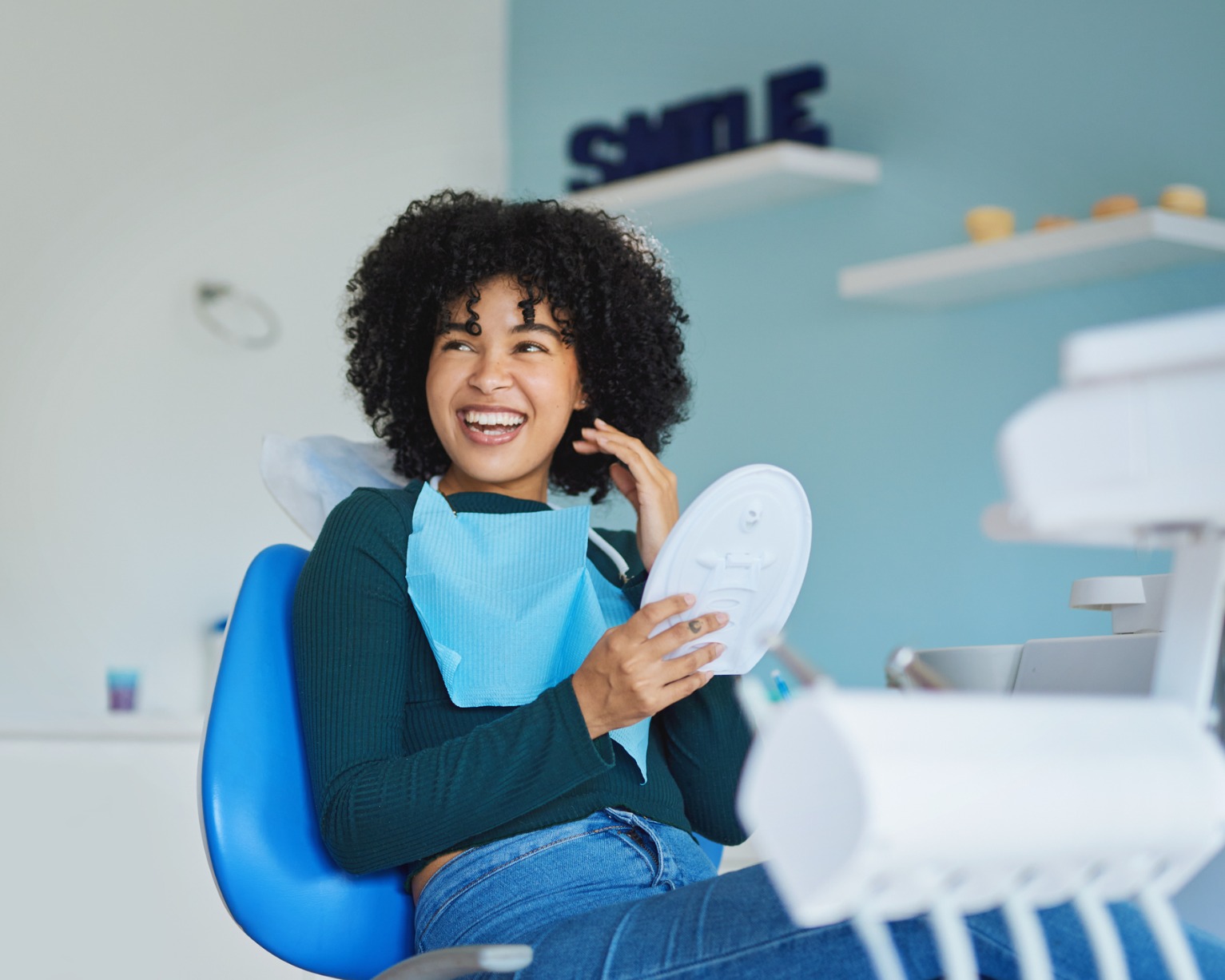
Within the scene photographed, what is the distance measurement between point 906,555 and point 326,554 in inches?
66.7

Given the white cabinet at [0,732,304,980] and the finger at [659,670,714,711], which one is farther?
the white cabinet at [0,732,304,980]

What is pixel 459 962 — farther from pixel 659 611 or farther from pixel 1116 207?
pixel 1116 207

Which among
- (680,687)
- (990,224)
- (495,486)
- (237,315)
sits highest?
(990,224)

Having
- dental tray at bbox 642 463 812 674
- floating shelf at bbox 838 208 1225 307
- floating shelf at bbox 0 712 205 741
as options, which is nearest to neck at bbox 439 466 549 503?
dental tray at bbox 642 463 812 674

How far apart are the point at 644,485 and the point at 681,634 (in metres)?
0.34

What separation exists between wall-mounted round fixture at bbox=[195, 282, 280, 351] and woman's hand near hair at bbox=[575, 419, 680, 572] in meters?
1.62

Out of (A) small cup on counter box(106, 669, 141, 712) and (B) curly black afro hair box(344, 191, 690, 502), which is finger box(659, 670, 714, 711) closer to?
(B) curly black afro hair box(344, 191, 690, 502)

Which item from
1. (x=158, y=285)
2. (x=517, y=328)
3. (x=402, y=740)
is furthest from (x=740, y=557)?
(x=158, y=285)

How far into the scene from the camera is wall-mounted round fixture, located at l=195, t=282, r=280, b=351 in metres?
2.73

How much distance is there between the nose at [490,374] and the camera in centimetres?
128

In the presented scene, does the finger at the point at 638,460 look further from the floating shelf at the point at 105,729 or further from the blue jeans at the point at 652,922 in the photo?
the floating shelf at the point at 105,729

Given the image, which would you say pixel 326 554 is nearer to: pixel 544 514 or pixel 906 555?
pixel 544 514

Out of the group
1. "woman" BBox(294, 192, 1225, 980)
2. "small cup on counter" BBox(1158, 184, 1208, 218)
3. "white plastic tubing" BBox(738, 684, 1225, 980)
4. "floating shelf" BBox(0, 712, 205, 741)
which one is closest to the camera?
"white plastic tubing" BBox(738, 684, 1225, 980)

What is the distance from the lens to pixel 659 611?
0.96 meters
